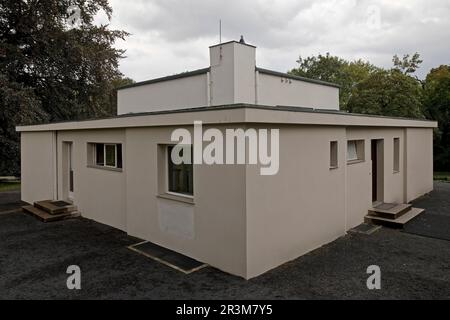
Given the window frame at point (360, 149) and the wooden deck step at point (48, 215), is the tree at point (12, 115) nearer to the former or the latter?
the wooden deck step at point (48, 215)

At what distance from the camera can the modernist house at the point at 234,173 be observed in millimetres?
5113

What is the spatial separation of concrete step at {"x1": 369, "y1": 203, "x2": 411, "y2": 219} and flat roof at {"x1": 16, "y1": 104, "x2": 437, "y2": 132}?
2.33 m

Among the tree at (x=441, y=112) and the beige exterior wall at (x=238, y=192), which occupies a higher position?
the tree at (x=441, y=112)

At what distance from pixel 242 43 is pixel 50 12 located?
13875 mm

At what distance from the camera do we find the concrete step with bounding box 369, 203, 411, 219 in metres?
8.14

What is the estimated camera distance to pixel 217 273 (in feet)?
17.0

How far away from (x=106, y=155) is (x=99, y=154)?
1.53 ft

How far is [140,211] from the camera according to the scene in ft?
23.1

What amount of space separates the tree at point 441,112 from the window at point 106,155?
28.2 m

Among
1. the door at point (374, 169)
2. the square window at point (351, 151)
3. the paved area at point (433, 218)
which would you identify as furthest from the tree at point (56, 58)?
the paved area at point (433, 218)

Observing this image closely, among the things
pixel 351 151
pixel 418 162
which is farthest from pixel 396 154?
pixel 351 151

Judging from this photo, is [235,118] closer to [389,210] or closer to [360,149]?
[360,149]

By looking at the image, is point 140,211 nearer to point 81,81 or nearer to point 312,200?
point 312,200
